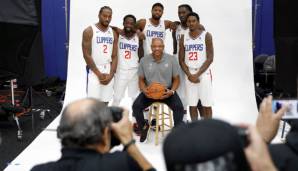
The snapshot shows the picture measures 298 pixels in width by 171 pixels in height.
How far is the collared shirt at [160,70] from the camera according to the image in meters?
4.99

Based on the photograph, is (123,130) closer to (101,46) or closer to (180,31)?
(101,46)

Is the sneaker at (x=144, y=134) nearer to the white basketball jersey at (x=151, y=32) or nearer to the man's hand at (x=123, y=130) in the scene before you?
the white basketball jersey at (x=151, y=32)

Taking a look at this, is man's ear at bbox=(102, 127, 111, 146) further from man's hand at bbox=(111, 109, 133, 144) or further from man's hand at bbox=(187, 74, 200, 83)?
man's hand at bbox=(187, 74, 200, 83)

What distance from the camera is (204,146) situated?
0.90 metres

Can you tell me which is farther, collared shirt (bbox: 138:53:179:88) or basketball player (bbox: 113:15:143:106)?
basketball player (bbox: 113:15:143:106)

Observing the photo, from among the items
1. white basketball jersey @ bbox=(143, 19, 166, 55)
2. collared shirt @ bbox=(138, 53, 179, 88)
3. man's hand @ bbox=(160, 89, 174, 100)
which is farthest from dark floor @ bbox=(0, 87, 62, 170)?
white basketball jersey @ bbox=(143, 19, 166, 55)

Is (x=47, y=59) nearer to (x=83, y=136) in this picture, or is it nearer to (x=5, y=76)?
(x=5, y=76)

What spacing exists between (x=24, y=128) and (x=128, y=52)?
1641mm

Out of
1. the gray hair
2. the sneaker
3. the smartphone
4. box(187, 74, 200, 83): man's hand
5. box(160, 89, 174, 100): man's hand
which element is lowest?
the sneaker

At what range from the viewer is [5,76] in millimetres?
4551

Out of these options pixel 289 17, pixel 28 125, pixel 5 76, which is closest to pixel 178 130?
pixel 5 76

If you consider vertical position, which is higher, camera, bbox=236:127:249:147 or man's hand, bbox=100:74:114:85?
man's hand, bbox=100:74:114:85

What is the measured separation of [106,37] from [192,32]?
3.27 ft

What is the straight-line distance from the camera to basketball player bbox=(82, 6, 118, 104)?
498 centimetres
